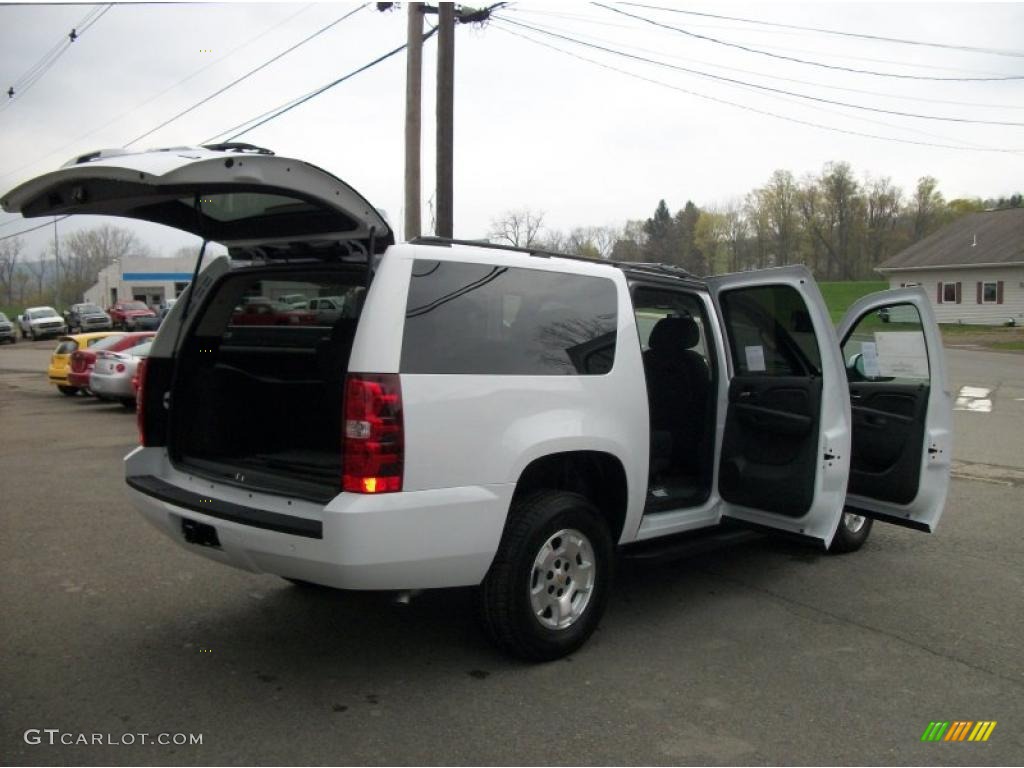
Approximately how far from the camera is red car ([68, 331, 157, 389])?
1588cm

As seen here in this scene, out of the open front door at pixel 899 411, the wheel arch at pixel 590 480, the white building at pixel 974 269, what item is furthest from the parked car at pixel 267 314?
the white building at pixel 974 269

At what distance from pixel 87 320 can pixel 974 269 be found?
47669 millimetres

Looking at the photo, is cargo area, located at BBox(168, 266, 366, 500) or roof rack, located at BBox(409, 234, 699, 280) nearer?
roof rack, located at BBox(409, 234, 699, 280)

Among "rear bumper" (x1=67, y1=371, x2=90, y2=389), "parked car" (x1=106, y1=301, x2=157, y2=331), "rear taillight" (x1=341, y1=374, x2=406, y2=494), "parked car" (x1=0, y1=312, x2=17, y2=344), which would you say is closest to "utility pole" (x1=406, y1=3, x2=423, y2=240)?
"rear bumper" (x1=67, y1=371, x2=90, y2=389)

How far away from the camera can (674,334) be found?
217 inches

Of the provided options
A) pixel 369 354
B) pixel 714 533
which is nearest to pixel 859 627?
pixel 714 533

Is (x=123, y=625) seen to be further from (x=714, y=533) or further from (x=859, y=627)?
(x=859, y=627)

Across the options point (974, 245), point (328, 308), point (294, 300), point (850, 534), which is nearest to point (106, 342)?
point (294, 300)

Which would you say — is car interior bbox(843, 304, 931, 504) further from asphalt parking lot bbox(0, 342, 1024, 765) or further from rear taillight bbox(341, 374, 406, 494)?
rear taillight bbox(341, 374, 406, 494)

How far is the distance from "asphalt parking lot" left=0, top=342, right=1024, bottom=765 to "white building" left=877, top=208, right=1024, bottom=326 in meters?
42.3

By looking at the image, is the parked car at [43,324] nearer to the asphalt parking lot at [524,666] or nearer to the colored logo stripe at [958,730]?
the asphalt parking lot at [524,666]

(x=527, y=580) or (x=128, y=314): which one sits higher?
(x=128, y=314)

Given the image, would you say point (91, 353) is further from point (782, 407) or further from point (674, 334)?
point (782, 407)

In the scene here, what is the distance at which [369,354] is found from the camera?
3.54 meters
